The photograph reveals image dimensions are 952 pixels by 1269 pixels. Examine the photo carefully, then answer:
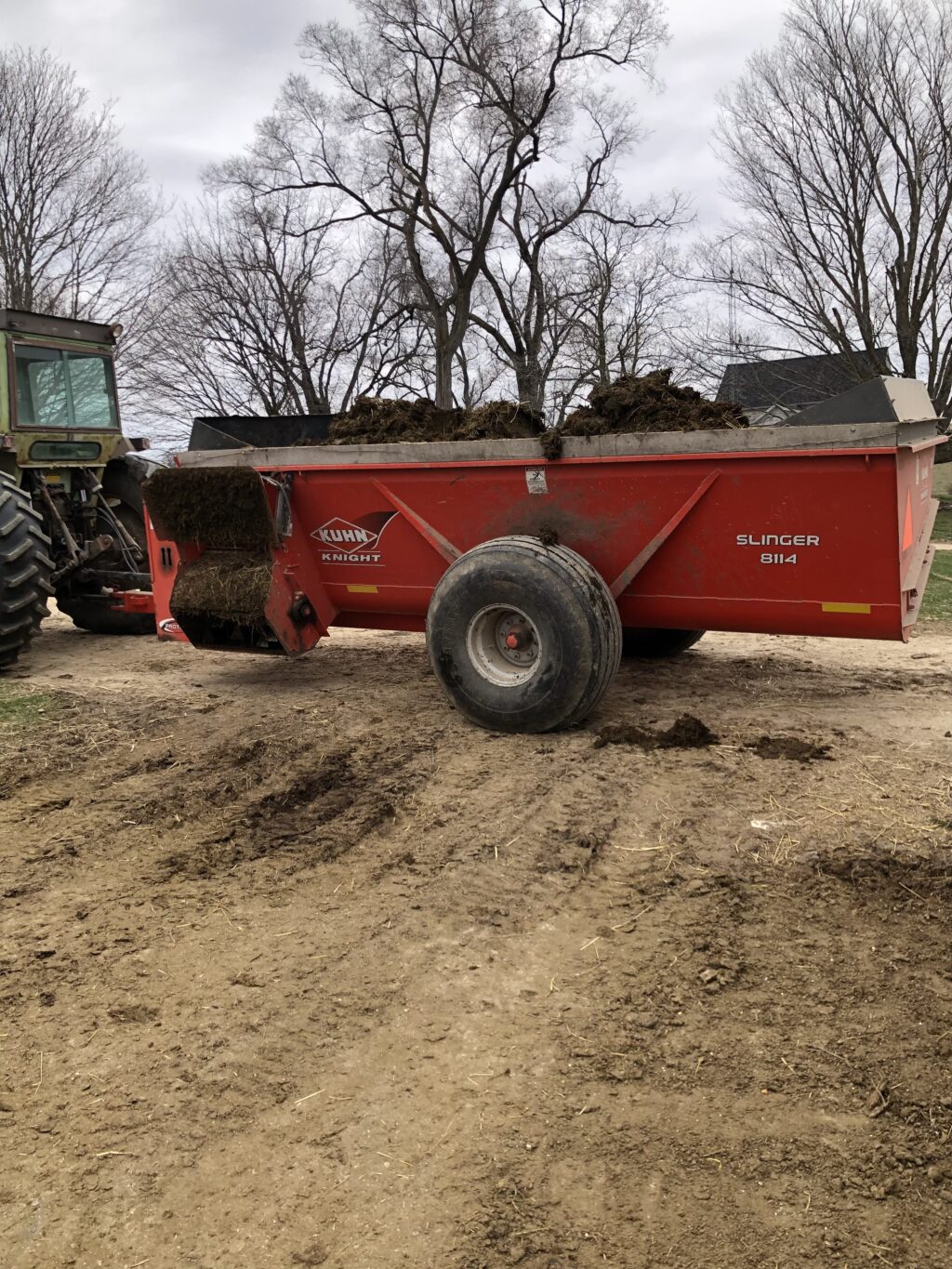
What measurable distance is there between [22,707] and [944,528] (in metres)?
15.8

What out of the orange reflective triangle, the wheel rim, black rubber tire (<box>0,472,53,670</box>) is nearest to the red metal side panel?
black rubber tire (<box>0,472,53,670</box>)

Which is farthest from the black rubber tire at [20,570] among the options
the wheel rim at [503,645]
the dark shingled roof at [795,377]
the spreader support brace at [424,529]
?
the dark shingled roof at [795,377]

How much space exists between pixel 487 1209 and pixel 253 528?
530 cm

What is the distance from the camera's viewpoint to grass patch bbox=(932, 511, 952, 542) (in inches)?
663

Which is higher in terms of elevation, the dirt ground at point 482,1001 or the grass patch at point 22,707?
the grass patch at point 22,707

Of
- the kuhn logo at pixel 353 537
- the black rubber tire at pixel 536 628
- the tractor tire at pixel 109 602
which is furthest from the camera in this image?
the tractor tire at pixel 109 602

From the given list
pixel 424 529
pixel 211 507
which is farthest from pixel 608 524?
pixel 211 507

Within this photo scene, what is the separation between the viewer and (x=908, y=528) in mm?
5617

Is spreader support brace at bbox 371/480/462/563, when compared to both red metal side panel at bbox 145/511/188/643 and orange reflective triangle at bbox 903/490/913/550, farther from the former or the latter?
orange reflective triangle at bbox 903/490/913/550

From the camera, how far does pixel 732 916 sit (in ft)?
12.0

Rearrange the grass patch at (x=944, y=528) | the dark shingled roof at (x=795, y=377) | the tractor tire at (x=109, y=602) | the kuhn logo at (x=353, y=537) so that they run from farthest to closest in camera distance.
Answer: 1. the dark shingled roof at (x=795, y=377)
2. the grass patch at (x=944, y=528)
3. the tractor tire at (x=109, y=602)
4. the kuhn logo at (x=353, y=537)

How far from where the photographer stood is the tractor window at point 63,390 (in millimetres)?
8977

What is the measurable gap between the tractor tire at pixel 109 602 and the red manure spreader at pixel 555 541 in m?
2.60

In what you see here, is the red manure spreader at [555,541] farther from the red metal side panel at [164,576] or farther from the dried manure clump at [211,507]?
the red metal side panel at [164,576]
